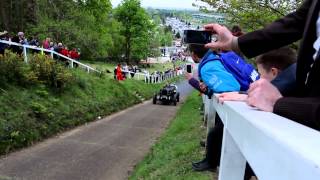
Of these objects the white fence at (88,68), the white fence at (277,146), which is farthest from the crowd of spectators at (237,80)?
the white fence at (88,68)

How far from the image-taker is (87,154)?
1206 centimetres

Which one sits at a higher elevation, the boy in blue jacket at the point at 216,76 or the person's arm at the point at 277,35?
the person's arm at the point at 277,35

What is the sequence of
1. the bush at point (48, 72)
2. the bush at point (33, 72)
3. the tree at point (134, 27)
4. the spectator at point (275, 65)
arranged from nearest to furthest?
the spectator at point (275, 65) < the bush at point (33, 72) < the bush at point (48, 72) < the tree at point (134, 27)

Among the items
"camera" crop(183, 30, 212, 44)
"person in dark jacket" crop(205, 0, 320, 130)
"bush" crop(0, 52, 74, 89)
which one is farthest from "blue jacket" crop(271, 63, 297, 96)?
"bush" crop(0, 52, 74, 89)

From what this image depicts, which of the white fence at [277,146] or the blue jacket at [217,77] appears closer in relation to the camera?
the white fence at [277,146]

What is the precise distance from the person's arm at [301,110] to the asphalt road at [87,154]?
25.7 ft

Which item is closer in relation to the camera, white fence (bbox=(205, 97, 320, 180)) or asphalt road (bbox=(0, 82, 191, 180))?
white fence (bbox=(205, 97, 320, 180))

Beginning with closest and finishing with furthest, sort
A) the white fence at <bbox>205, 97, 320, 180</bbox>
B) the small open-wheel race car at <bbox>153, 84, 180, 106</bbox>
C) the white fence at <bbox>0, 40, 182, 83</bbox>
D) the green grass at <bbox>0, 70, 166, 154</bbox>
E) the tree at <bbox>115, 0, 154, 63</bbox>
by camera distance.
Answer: the white fence at <bbox>205, 97, 320, 180</bbox>, the green grass at <bbox>0, 70, 166, 154</bbox>, the white fence at <bbox>0, 40, 182, 83</bbox>, the small open-wheel race car at <bbox>153, 84, 180, 106</bbox>, the tree at <bbox>115, 0, 154, 63</bbox>

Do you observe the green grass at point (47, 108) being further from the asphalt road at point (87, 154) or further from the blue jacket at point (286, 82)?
the blue jacket at point (286, 82)

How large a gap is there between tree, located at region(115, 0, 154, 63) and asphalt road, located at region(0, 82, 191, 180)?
180 feet

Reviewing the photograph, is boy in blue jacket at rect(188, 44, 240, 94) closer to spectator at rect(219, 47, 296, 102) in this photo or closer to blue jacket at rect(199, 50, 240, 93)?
blue jacket at rect(199, 50, 240, 93)

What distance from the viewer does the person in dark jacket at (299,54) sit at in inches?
64.5

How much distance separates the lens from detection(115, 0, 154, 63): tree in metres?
71.1

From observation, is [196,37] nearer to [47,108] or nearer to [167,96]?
[47,108]
